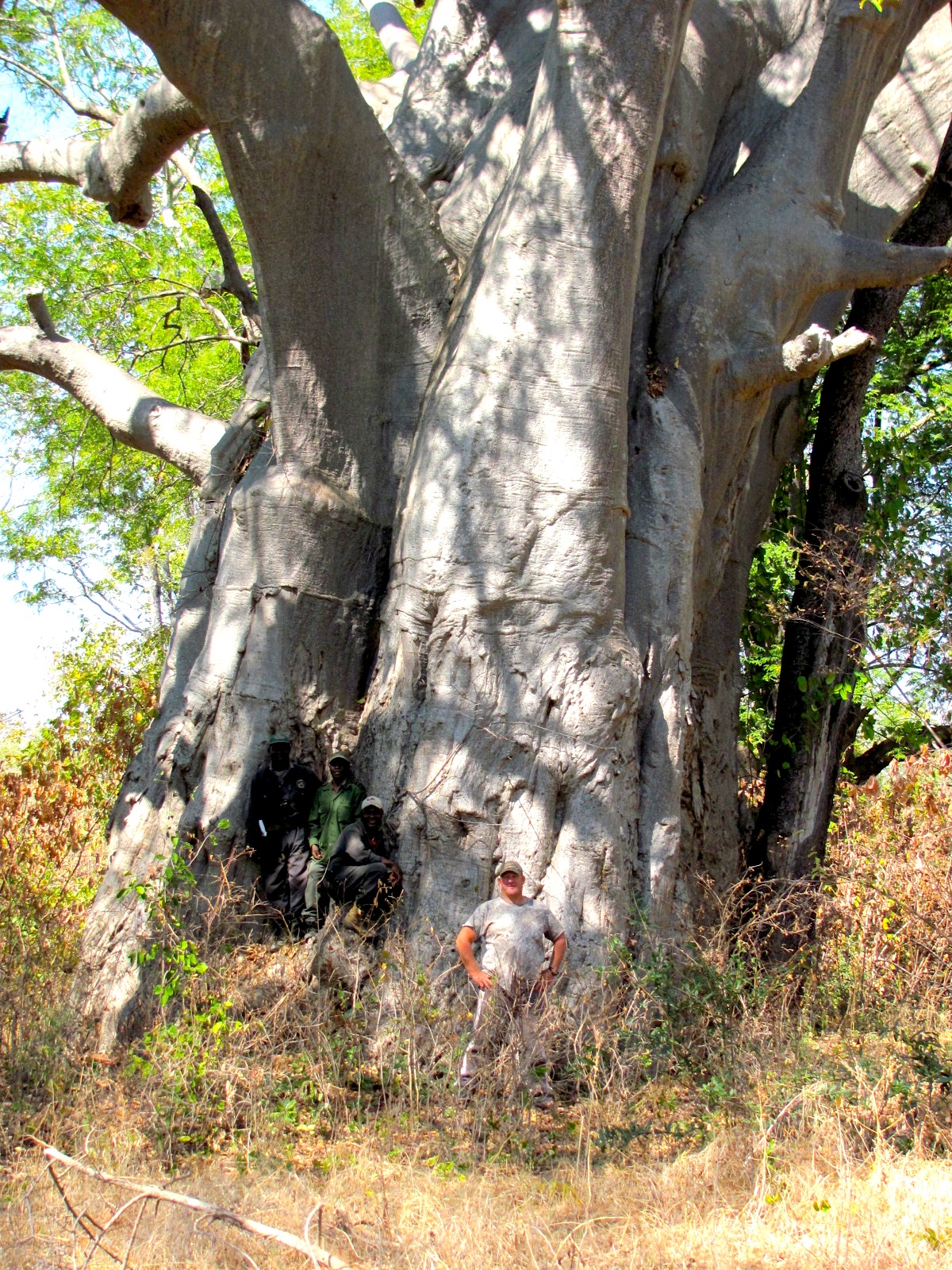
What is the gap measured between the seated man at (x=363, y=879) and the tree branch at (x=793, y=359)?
3436mm

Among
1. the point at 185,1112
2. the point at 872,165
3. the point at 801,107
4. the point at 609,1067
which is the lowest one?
the point at 185,1112

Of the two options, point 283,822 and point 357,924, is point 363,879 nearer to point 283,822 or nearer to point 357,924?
point 357,924

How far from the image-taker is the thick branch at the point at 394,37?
1068cm

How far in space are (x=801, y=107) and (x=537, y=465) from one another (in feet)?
10.6

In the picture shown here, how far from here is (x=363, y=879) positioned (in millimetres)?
5281

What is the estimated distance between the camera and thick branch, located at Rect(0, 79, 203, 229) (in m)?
5.96

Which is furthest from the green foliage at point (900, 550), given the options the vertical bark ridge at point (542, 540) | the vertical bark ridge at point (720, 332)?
the vertical bark ridge at point (542, 540)

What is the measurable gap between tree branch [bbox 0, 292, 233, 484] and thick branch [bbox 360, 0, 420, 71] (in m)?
4.28

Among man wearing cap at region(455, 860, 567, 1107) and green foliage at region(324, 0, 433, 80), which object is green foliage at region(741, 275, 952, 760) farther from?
green foliage at region(324, 0, 433, 80)

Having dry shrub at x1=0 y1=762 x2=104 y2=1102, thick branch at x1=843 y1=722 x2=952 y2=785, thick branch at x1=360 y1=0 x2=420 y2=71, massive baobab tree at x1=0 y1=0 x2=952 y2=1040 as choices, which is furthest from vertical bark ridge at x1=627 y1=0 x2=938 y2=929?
thick branch at x1=360 y1=0 x2=420 y2=71

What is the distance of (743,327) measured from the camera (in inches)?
269

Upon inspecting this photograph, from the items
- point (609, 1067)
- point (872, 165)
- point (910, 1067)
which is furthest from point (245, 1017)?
point (872, 165)

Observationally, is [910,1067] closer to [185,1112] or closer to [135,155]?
[185,1112]

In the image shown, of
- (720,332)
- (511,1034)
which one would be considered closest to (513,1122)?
(511,1034)
